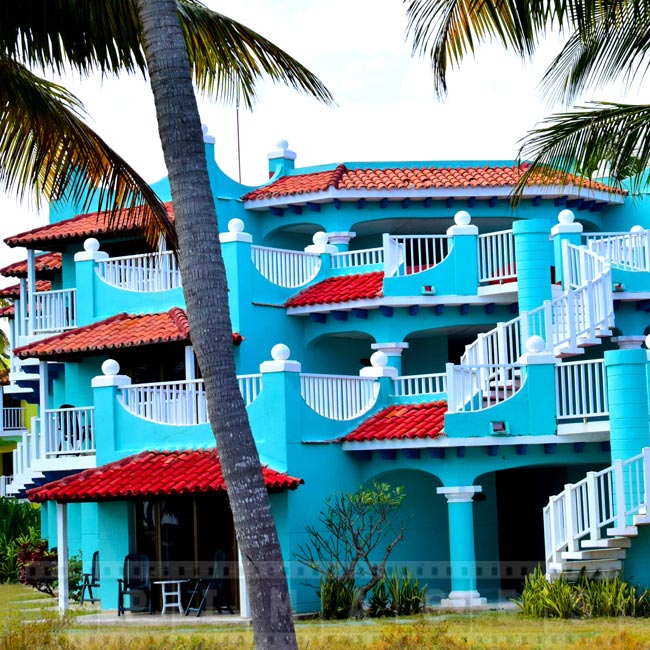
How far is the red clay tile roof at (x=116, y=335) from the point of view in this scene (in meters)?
30.0

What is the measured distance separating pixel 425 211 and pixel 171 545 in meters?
9.96

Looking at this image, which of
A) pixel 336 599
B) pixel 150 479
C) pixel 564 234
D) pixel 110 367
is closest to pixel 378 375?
pixel 564 234

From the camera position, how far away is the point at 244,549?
13539mm

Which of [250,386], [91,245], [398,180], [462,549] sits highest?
[398,180]

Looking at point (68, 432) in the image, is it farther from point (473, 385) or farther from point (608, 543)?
point (608, 543)

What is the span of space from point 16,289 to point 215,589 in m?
14.6

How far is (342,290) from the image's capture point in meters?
30.9

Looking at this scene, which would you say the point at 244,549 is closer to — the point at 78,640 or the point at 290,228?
the point at 78,640

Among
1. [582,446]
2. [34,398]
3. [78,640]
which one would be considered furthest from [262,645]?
[34,398]

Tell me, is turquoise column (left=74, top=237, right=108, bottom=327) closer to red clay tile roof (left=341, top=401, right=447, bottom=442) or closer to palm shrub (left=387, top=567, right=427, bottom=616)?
red clay tile roof (left=341, top=401, right=447, bottom=442)

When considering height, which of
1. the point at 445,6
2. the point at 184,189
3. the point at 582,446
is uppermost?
the point at 445,6

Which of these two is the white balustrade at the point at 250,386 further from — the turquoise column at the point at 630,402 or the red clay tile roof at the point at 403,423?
the turquoise column at the point at 630,402

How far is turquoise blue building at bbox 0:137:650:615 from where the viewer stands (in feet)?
85.5

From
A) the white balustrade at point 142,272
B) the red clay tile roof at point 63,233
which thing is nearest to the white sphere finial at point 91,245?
the white balustrade at point 142,272
